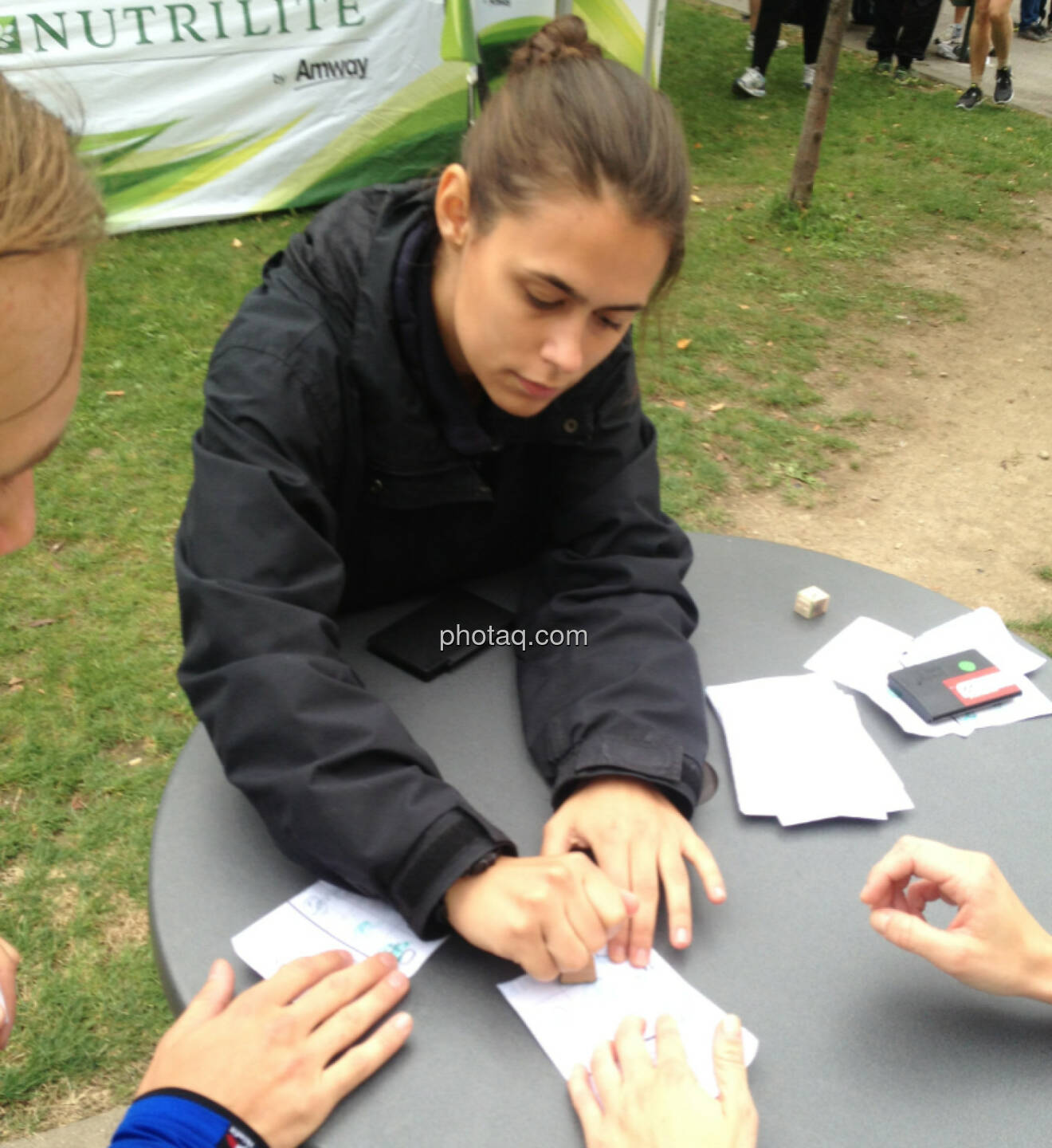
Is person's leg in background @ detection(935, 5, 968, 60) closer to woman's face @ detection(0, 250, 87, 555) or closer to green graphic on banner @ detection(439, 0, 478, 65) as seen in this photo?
green graphic on banner @ detection(439, 0, 478, 65)

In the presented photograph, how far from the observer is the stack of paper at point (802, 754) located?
1267 millimetres

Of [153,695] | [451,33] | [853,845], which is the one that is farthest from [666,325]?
[853,845]

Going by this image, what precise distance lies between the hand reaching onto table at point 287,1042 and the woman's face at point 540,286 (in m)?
0.76

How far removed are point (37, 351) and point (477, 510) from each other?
902 millimetres

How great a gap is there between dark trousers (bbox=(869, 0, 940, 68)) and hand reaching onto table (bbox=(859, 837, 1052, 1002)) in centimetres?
921

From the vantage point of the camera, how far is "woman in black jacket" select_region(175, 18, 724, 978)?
1104 mm

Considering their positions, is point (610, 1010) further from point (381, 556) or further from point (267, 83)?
point (267, 83)

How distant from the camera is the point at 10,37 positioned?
13.5 ft

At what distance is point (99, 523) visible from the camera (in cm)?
314

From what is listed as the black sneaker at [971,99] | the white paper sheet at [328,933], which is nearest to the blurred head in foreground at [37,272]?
the white paper sheet at [328,933]

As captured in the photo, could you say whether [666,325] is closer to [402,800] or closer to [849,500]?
[849,500]

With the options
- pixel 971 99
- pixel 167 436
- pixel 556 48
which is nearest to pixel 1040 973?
pixel 556 48

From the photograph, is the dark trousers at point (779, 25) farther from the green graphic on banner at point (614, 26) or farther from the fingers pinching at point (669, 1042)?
the fingers pinching at point (669, 1042)

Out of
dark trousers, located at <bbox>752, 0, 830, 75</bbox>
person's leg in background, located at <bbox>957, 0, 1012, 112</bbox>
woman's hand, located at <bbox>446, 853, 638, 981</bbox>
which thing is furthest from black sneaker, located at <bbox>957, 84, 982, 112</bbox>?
woman's hand, located at <bbox>446, 853, 638, 981</bbox>
